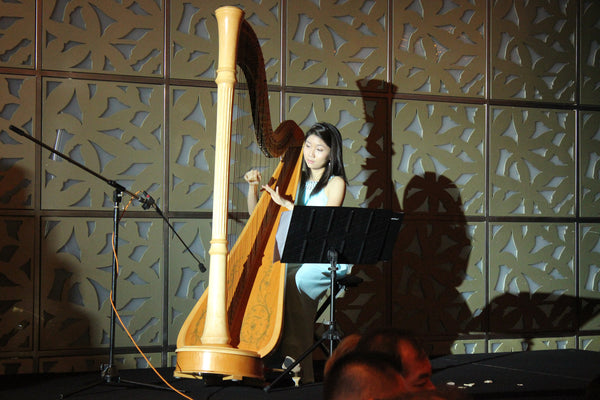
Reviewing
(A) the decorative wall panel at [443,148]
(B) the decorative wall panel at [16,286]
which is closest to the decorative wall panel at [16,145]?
(B) the decorative wall panel at [16,286]

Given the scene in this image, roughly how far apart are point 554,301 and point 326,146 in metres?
2.65

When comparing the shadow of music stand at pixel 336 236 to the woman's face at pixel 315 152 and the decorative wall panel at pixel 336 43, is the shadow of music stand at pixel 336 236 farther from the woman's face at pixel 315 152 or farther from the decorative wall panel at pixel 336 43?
the decorative wall panel at pixel 336 43

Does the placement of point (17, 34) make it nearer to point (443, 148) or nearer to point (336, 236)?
point (336, 236)

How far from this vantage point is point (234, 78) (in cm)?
278

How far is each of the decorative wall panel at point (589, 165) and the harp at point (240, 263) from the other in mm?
2725

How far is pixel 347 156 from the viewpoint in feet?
15.9

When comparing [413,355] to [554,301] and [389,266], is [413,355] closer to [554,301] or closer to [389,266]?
[389,266]

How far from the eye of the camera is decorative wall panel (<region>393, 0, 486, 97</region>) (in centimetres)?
503

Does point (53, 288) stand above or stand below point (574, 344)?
above

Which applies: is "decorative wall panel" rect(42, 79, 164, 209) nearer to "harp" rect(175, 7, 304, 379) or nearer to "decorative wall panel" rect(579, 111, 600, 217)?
"harp" rect(175, 7, 304, 379)

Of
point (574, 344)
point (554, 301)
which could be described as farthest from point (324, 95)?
point (574, 344)

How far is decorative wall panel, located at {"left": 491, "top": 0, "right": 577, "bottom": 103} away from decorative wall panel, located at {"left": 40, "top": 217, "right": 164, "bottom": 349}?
3.00 meters

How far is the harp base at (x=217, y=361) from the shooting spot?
9.09 feet

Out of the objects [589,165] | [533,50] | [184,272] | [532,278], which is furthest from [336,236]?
[589,165]
